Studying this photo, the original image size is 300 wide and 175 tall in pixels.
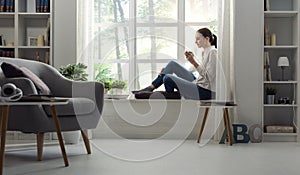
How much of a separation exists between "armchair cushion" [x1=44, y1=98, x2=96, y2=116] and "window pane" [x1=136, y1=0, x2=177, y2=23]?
7.97 ft

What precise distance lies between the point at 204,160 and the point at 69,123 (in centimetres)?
109

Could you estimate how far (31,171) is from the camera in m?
3.16

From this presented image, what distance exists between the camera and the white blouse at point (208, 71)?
18.2ft

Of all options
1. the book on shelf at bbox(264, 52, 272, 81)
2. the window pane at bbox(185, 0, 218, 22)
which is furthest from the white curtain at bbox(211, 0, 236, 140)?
the window pane at bbox(185, 0, 218, 22)

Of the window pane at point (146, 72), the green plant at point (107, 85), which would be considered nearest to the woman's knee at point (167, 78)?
the window pane at point (146, 72)

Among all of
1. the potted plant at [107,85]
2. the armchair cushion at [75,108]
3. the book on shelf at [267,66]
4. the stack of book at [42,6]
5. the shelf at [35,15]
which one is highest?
the stack of book at [42,6]

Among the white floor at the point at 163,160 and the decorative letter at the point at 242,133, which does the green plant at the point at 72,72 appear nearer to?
the white floor at the point at 163,160

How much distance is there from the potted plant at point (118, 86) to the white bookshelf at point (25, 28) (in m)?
0.81

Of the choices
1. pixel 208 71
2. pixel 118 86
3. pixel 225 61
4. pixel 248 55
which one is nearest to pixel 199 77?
pixel 208 71

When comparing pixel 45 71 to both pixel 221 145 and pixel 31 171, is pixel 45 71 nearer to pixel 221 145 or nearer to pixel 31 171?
pixel 31 171

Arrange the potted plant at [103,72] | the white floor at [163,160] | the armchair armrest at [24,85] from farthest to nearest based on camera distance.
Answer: the potted plant at [103,72], the armchair armrest at [24,85], the white floor at [163,160]

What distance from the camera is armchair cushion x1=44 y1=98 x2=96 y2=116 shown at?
12.5ft

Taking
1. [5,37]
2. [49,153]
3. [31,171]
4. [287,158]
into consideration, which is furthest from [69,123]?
[5,37]

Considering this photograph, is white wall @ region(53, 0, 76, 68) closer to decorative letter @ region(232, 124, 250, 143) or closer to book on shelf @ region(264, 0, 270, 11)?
decorative letter @ region(232, 124, 250, 143)
